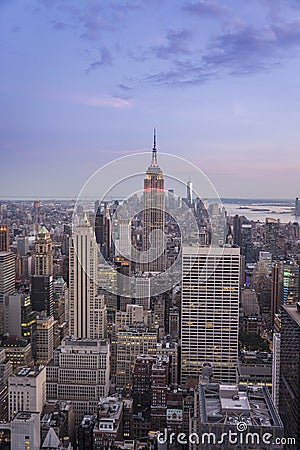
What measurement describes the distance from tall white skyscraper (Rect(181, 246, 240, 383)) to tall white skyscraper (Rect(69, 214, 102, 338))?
0.92m

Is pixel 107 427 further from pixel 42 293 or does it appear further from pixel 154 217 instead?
pixel 42 293

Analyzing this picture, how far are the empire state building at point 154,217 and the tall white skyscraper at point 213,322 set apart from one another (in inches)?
67.3

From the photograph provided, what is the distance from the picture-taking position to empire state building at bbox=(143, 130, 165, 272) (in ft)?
8.70

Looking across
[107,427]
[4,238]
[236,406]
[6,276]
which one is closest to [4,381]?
[107,427]

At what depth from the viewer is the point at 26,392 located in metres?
3.99

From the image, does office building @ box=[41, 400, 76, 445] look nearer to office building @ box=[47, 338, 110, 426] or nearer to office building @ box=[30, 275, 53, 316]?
office building @ box=[47, 338, 110, 426]

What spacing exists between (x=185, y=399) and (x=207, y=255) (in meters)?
1.27

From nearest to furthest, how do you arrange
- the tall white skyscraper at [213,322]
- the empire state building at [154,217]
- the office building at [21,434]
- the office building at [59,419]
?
the empire state building at [154,217] → the office building at [21,434] → the office building at [59,419] → the tall white skyscraper at [213,322]

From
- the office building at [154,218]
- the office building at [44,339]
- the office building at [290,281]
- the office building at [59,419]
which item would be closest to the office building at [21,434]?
the office building at [59,419]

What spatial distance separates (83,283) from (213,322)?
1.57 metres

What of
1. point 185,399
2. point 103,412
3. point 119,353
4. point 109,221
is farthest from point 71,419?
point 109,221

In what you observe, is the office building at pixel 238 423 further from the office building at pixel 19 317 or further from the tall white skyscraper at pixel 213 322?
the office building at pixel 19 317

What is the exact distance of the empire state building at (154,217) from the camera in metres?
2.65

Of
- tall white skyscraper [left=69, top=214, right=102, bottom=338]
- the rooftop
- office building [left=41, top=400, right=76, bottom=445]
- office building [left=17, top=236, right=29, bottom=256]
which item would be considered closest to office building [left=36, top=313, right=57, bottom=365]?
tall white skyscraper [left=69, top=214, right=102, bottom=338]
